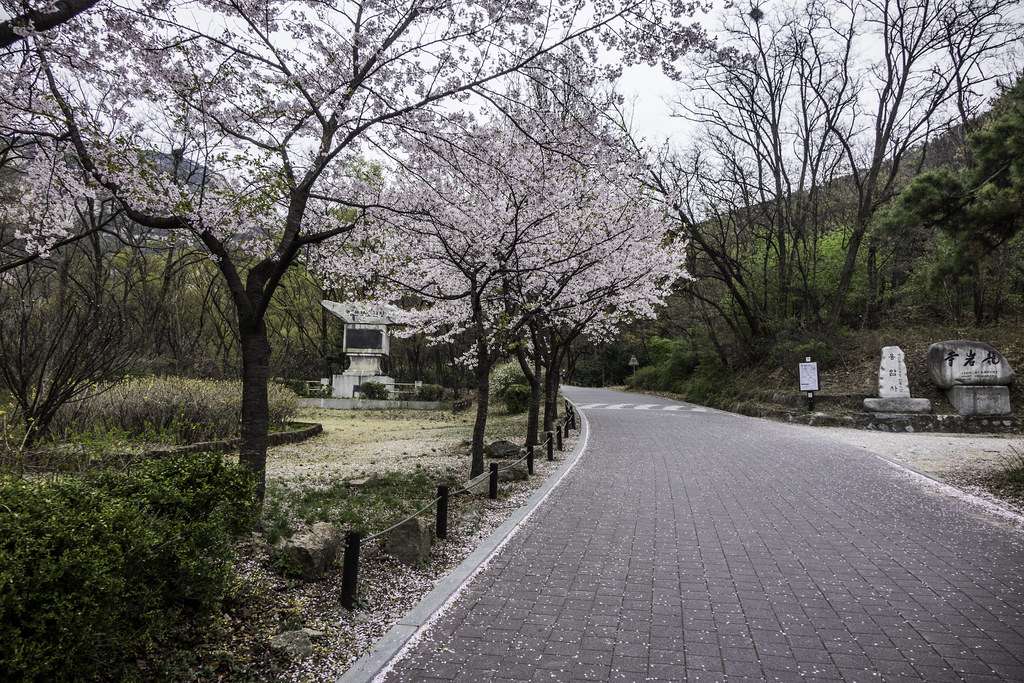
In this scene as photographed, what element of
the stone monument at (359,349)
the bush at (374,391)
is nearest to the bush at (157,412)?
the bush at (374,391)

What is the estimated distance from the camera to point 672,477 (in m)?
10.6

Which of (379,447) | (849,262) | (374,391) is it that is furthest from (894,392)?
(374,391)

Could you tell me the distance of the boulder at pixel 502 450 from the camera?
12.5 m

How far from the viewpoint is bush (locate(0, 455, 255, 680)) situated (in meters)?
2.62

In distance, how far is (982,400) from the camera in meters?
17.8

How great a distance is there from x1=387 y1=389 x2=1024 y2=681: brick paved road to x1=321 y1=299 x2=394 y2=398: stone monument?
68.7ft

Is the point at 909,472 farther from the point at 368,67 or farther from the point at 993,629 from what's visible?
the point at 368,67

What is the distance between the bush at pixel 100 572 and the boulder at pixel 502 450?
322 inches

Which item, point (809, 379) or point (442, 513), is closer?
point (442, 513)

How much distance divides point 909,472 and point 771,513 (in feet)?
15.8

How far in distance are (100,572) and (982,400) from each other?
21.6 metres

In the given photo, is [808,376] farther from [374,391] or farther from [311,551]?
[311,551]

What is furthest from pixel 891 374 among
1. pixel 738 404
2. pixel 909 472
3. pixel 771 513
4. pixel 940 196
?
pixel 771 513

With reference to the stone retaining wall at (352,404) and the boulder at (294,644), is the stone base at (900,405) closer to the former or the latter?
the stone retaining wall at (352,404)
